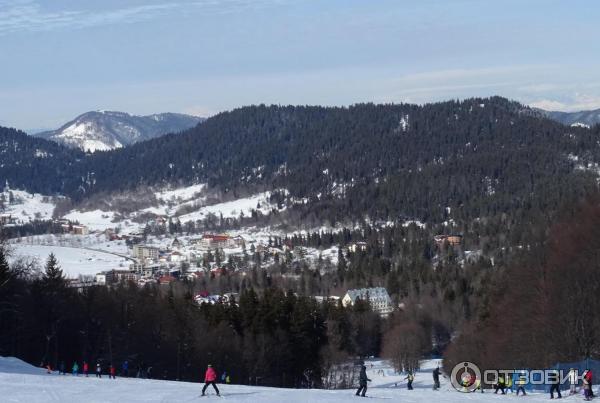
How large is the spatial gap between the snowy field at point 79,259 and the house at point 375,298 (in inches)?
2599

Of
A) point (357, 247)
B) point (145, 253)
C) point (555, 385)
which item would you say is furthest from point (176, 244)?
point (555, 385)

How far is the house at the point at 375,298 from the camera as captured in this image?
8781cm

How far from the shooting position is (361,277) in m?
108

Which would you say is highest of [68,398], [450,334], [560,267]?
[560,267]

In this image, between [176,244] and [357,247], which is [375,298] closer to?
[357,247]

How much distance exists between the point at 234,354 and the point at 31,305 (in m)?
12.4

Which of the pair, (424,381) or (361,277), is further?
(361,277)

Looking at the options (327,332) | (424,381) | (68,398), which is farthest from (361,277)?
(68,398)

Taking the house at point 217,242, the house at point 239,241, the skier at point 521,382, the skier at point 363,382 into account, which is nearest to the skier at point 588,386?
the skier at point 521,382

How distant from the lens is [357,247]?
140 m

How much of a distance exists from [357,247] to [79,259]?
214ft

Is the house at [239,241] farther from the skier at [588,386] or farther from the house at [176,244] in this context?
the skier at [588,386]

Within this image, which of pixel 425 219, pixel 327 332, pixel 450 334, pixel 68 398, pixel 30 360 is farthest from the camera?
pixel 425 219

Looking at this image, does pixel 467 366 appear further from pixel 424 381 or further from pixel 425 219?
pixel 425 219
